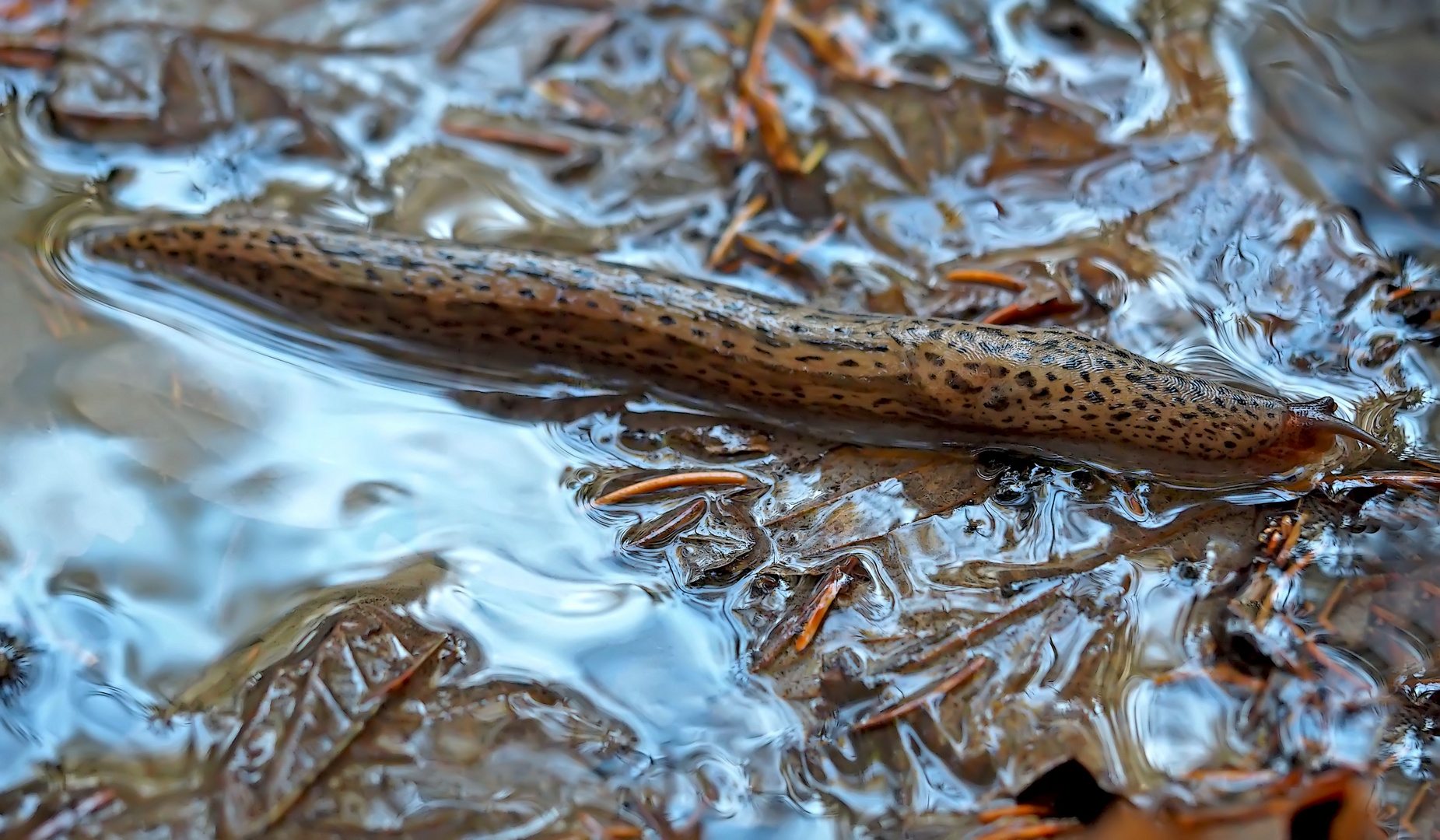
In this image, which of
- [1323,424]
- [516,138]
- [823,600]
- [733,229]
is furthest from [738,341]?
[1323,424]

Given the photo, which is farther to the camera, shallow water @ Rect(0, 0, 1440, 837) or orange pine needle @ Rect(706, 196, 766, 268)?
orange pine needle @ Rect(706, 196, 766, 268)

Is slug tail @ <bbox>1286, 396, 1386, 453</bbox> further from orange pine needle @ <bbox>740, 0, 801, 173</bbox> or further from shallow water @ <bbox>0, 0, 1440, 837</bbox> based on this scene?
orange pine needle @ <bbox>740, 0, 801, 173</bbox>

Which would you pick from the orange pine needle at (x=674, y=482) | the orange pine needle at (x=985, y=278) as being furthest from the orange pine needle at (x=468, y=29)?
the orange pine needle at (x=985, y=278)

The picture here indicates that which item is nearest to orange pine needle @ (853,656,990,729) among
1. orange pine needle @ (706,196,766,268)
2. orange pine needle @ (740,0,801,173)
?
orange pine needle @ (706,196,766,268)

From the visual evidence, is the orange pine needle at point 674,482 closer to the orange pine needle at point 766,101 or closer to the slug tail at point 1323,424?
the orange pine needle at point 766,101

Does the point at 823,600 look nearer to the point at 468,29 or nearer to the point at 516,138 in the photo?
the point at 516,138

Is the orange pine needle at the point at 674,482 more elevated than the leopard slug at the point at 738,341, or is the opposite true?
the leopard slug at the point at 738,341

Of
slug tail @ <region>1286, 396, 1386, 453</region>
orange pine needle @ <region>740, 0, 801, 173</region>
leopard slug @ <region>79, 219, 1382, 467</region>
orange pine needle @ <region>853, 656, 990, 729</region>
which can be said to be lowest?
orange pine needle @ <region>853, 656, 990, 729</region>
